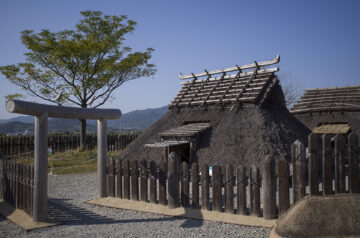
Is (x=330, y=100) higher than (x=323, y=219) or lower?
higher

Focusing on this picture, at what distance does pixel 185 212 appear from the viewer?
6.47 metres

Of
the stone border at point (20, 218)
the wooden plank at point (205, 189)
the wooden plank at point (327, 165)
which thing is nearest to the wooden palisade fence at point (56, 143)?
the stone border at point (20, 218)

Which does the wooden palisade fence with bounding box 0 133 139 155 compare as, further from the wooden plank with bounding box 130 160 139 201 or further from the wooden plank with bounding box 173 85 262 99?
the wooden plank with bounding box 130 160 139 201

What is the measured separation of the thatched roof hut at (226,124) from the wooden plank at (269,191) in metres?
4.69

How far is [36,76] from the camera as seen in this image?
23.1 meters

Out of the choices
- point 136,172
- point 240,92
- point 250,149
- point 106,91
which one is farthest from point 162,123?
point 106,91

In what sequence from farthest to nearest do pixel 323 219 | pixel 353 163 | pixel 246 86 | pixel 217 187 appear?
pixel 246 86 < pixel 217 187 < pixel 353 163 < pixel 323 219

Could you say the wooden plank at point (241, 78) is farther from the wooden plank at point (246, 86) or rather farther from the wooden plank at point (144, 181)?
the wooden plank at point (144, 181)

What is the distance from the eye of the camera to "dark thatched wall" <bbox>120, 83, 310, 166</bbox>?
1069 centimetres

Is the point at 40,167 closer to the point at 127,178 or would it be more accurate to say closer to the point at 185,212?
the point at 127,178

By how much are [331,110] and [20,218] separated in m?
16.3

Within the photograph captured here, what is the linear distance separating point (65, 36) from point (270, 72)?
16.2 meters

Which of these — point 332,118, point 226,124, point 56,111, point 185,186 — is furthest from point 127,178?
Answer: point 332,118

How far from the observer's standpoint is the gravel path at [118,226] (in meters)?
5.28
